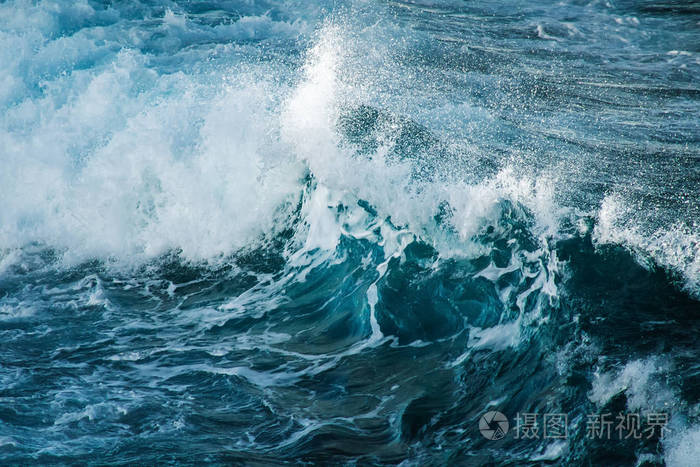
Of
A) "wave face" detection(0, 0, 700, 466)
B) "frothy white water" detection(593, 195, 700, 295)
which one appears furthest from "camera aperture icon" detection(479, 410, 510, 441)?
"frothy white water" detection(593, 195, 700, 295)

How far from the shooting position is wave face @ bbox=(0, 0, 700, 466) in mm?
4828

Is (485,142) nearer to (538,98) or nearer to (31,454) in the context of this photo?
(538,98)

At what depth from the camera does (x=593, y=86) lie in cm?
1030

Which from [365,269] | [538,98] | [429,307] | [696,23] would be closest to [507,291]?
[429,307]

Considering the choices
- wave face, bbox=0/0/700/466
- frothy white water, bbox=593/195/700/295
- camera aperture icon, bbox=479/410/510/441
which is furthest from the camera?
frothy white water, bbox=593/195/700/295

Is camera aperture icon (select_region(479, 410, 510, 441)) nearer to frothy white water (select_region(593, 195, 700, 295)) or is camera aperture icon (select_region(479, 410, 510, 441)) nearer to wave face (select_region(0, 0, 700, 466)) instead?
wave face (select_region(0, 0, 700, 466))

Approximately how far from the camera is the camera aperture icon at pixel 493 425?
4.63 m

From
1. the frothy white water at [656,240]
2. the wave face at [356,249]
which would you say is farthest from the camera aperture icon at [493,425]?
the frothy white water at [656,240]

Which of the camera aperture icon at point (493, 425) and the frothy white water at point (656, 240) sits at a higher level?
the frothy white water at point (656, 240)

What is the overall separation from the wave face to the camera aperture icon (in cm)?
7

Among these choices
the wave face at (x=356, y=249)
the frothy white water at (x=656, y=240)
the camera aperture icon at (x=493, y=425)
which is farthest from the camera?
the frothy white water at (x=656, y=240)

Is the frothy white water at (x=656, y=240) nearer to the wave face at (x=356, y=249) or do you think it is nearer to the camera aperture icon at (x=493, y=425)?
the wave face at (x=356, y=249)

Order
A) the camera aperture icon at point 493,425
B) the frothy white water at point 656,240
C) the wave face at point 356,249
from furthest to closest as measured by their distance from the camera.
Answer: the frothy white water at point 656,240 → the wave face at point 356,249 → the camera aperture icon at point 493,425

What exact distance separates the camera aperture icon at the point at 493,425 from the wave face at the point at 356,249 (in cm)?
7
